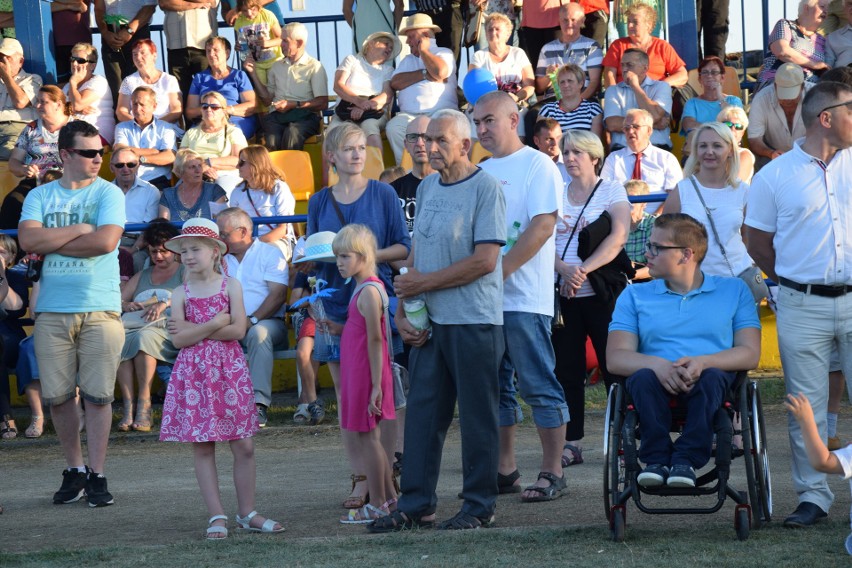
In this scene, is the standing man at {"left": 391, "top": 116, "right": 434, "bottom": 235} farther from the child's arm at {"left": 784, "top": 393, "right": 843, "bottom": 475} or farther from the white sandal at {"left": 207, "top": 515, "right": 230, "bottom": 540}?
the child's arm at {"left": 784, "top": 393, "right": 843, "bottom": 475}

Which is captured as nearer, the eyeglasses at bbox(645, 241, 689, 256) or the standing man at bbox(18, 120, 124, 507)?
the eyeglasses at bbox(645, 241, 689, 256)

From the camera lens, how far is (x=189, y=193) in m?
10.6

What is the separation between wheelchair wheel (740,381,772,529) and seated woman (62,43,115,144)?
9.09m

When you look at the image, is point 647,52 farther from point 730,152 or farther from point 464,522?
point 464,522

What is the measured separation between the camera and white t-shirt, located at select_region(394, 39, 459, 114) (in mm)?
11562

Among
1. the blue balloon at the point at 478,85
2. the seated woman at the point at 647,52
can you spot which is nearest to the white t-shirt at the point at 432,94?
the seated woman at the point at 647,52

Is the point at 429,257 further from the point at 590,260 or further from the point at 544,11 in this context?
the point at 544,11

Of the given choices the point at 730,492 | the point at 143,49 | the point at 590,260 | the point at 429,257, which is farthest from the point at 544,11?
the point at 730,492

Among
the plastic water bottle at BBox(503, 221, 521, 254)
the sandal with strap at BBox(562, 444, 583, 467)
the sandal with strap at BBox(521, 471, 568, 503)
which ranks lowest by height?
the sandal with strap at BBox(562, 444, 583, 467)

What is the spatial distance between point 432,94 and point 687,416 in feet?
23.6

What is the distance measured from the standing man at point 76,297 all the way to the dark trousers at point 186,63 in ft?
21.0

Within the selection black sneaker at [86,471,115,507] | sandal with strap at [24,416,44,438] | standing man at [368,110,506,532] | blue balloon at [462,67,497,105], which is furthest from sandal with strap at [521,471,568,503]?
sandal with strap at [24,416,44,438]

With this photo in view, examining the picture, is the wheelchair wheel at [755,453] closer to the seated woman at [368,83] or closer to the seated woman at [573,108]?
the seated woman at [573,108]

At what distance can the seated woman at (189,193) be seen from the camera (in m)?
10.4
